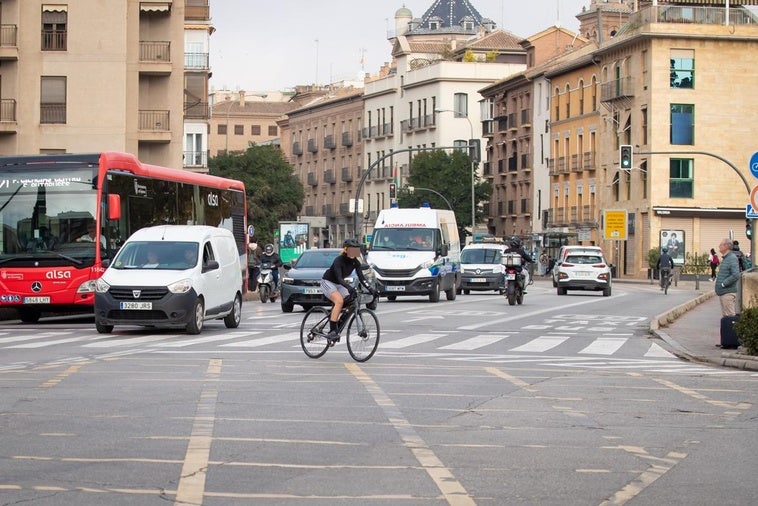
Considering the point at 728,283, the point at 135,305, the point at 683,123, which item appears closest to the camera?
the point at 728,283

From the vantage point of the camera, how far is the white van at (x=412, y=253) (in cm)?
4319

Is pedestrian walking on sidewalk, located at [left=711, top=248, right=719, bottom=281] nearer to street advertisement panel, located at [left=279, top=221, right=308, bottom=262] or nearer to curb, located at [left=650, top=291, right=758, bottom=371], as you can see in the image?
street advertisement panel, located at [left=279, top=221, right=308, bottom=262]

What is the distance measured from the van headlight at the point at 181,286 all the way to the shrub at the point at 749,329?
966cm

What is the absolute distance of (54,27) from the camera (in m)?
63.5

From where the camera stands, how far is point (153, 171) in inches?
1348

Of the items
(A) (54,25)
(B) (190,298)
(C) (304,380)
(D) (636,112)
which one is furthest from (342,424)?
(D) (636,112)

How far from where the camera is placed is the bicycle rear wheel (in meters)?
20.9

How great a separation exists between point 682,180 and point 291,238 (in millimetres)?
21775

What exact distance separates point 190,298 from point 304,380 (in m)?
9.37

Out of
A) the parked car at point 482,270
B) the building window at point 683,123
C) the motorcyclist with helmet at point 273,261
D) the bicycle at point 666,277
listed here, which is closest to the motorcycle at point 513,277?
the motorcyclist with helmet at point 273,261

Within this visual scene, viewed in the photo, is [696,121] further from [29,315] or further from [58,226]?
[58,226]

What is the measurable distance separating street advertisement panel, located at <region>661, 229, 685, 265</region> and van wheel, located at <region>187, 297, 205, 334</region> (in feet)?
194

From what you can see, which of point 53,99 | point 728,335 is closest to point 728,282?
point 728,335

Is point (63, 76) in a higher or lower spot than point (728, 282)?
higher
